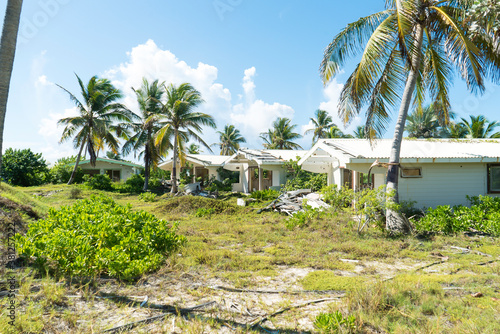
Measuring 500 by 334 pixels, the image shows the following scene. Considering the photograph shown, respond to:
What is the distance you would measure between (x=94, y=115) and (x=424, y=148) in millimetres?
25722

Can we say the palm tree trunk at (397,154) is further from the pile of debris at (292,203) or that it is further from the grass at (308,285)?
the pile of debris at (292,203)

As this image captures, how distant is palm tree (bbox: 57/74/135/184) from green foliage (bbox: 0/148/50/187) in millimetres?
3926

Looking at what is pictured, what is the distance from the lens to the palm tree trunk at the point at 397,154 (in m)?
8.71

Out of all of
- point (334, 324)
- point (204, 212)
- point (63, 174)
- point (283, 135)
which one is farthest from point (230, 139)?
point (334, 324)

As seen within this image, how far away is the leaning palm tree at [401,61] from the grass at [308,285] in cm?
211

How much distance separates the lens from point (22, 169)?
90.3ft

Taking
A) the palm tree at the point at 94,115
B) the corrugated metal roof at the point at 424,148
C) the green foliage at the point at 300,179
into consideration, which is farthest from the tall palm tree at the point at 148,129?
the corrugated metal roof at the point at 424,148

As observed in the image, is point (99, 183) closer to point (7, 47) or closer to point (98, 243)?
point (98, 243)

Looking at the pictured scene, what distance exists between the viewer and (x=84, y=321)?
3.63m

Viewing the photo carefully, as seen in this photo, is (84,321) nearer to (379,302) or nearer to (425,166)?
(379,302)

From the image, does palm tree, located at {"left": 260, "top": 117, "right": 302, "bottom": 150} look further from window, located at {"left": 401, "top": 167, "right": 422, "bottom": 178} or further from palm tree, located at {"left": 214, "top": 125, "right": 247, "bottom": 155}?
window, located at {"left": 401, "top": 167, "right": 422, "bottom": 178}

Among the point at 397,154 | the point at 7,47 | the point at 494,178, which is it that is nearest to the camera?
the point at 7,47

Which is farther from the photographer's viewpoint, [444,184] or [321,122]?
[321,122]

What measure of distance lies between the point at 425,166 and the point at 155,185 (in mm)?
23867
